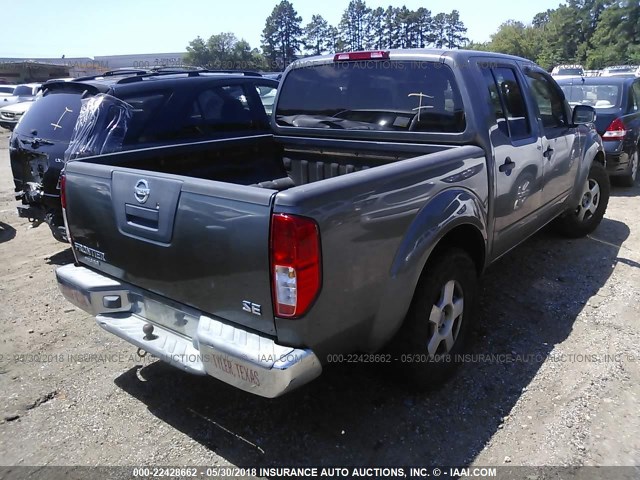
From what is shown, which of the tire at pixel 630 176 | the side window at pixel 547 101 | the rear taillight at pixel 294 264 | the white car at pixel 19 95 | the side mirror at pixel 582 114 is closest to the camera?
the rear taillight at pixel 294 264

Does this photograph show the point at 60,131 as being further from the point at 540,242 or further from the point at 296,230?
the point at 540,242

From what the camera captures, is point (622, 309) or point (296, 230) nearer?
point (296, 230)

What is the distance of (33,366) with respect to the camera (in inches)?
141

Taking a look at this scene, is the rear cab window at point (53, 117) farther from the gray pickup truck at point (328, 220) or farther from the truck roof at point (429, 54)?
the truck roof at point (429, 54)

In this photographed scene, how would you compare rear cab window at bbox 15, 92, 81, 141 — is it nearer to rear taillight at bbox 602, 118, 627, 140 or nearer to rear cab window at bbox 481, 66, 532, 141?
rear cab window at bbox 481, 66, 532, 141

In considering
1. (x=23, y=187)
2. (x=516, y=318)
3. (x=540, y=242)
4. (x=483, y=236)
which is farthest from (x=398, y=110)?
(x=23, y=187)

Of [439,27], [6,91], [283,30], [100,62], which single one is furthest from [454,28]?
[6,91]

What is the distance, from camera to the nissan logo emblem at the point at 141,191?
258 centimetres

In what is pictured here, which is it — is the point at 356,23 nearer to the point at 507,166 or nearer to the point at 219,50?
the point at 219,50

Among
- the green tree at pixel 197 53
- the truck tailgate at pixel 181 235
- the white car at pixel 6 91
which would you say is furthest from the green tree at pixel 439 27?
the truck tailgate at pixel 181 235

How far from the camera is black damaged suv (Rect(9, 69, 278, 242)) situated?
16.7ft

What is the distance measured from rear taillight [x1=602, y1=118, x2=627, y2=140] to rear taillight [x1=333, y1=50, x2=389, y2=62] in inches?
217

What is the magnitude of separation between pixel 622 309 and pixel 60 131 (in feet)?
17.7

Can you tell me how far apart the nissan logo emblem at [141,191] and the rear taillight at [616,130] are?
739 cm
